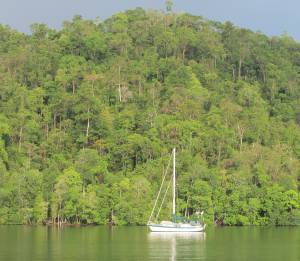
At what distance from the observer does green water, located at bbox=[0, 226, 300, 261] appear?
150 ft

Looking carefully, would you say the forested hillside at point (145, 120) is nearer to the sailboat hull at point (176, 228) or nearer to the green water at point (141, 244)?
the green water at point (141, 244)

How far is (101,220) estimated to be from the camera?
253 ft

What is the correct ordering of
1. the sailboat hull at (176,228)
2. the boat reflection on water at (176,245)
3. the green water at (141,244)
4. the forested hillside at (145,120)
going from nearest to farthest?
the green water at (141,244), the boat reflection on water at (176,245), the sailboat hull at (176,228), the forested hillside at (145,120)

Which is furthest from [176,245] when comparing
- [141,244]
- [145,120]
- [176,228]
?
[145,120]

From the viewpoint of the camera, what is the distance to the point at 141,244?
177 ft

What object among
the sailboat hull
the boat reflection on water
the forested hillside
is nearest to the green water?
the boat reflection on water

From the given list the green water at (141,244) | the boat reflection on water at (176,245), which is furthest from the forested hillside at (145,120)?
the boat reflection on water at (176,245)

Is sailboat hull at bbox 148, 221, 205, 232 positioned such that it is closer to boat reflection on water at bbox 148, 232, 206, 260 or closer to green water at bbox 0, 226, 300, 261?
boat reflection on water at bbox 148, 232, 206, 260

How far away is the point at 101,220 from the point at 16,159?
1797 centimetres

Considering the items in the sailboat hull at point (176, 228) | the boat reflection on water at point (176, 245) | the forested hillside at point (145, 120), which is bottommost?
the boat reflection on water at point (176, 245)

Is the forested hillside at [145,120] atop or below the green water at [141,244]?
atop

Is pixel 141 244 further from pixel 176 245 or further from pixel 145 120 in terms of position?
pixel 145 120

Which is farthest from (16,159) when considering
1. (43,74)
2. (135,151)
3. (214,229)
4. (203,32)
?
(203,32)

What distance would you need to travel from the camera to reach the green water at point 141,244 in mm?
45719
